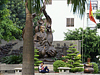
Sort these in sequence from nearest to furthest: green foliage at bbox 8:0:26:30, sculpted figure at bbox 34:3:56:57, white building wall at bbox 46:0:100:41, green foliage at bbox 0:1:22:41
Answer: green foliage at bbox 0:1:22:41 < sculpted figure at bbox 34:3:56:57 < green foliage at bbox 8:0:26:30 < white building wall at bbox 46:0:100:41

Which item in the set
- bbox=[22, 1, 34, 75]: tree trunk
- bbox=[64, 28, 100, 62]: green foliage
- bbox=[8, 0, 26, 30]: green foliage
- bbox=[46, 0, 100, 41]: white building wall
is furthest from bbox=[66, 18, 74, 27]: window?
bbox=[22, 1, 34, 75]: tree trunk

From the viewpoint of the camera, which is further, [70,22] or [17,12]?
[70,22]

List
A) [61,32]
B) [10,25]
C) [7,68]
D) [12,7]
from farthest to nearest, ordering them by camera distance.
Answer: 1. [61,32]
2. [12,7]
3. [10,25]
4. [7,68]

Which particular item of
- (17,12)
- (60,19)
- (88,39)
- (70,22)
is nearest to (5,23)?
(17,12)

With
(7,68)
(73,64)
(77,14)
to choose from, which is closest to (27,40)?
(77,14)

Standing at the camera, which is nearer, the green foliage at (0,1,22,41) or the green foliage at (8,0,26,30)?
the green foliage at (0,1,22,41)

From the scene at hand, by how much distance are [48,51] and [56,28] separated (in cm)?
1295

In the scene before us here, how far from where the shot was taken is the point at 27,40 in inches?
363

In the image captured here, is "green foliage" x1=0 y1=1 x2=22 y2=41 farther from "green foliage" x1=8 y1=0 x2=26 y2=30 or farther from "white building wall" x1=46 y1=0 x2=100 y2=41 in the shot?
"white building wall" x1=46 y1=0 x2=100 y2=41

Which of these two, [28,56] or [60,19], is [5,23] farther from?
[60,19]

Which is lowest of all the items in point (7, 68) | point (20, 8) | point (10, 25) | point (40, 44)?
point (7, 68)

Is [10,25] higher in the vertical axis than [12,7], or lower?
lower

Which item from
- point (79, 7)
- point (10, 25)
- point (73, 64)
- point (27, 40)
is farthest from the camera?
point (10, 25)

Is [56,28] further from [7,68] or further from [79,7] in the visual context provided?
[79,7]
